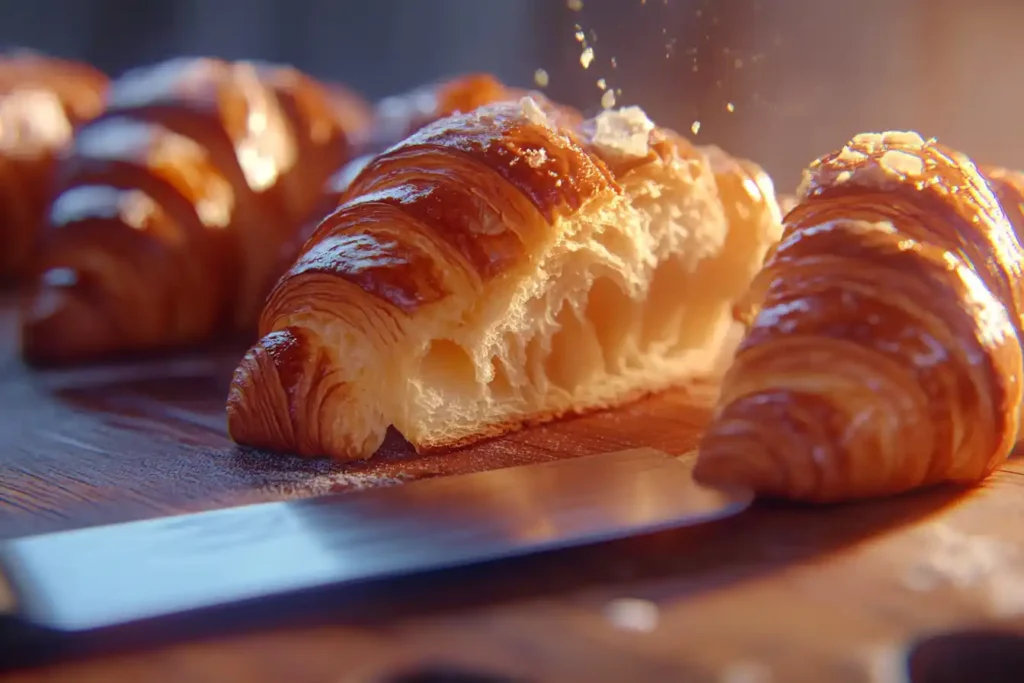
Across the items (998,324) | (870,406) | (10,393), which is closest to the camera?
(870,406)

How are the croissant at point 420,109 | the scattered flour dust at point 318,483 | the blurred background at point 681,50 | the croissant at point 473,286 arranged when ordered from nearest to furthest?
the scattered flour dust at point 318,483 < the croissant at point 473,286 < the blurred background at point 681,50 < the croissant at point 420,109

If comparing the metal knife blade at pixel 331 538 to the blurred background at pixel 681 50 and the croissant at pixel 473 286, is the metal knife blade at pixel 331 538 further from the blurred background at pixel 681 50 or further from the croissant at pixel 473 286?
the blurred background at pixel 681 50

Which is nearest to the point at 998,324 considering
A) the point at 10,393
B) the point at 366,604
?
the point at 366,604

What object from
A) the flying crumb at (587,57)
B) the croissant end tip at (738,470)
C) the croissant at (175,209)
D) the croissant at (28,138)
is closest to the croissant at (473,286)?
the flying crumb at (587,57)

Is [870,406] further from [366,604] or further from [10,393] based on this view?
[10,393]

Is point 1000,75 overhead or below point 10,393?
overhead

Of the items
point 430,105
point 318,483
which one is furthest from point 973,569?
point 430,105

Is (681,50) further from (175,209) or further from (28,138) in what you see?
(28,138)

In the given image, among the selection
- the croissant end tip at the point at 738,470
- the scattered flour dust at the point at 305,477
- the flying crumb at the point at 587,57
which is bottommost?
the scattered flour dust at the point at 305,477
